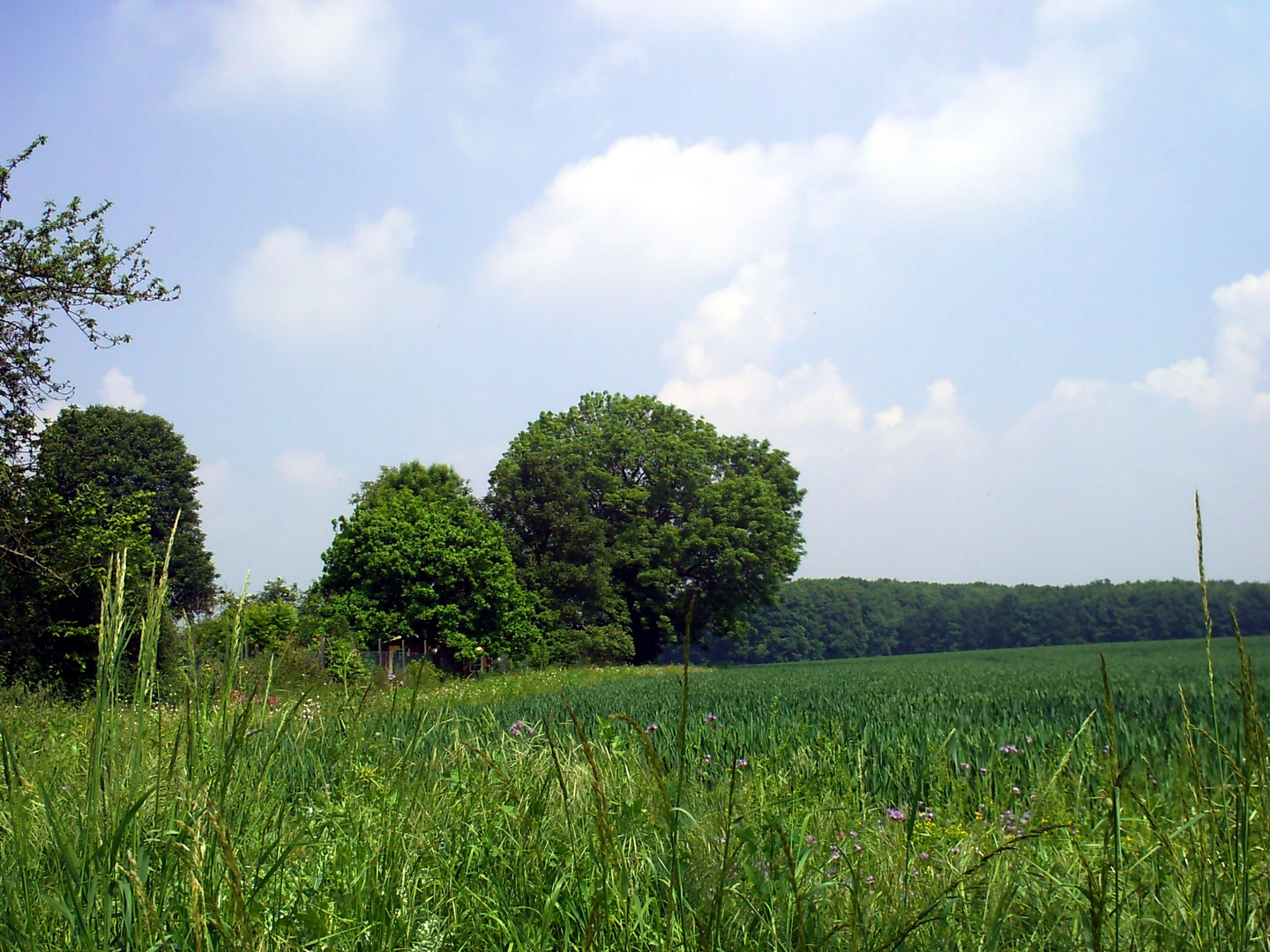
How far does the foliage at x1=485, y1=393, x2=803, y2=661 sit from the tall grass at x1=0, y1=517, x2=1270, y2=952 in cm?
2909

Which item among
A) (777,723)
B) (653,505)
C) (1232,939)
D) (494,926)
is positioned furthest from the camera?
(653,505)

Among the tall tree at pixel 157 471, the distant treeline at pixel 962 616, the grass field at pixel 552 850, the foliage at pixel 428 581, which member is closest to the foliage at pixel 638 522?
the foliage at pixel 428 581

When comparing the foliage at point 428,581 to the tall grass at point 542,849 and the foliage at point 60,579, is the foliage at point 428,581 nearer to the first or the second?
the foliage at point 60,579

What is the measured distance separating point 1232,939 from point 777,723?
567cm

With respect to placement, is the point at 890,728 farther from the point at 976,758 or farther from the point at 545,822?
the point at 545,822

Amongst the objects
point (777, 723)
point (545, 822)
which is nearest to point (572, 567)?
point (777, 723)

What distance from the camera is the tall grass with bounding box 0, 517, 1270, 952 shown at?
4.78ft

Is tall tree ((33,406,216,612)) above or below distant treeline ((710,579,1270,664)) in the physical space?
above

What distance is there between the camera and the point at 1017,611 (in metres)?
35.1

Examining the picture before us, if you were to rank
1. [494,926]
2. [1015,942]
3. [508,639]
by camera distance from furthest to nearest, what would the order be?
[508,639]
[494,926]
[1015,942]

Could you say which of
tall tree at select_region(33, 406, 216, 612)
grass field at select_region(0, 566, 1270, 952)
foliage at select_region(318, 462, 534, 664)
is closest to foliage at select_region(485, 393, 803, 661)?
foliage at select_region(318, 462, 534, 664)

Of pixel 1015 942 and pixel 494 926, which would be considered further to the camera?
pixel 494 926

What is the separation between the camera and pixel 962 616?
4884 centimetres

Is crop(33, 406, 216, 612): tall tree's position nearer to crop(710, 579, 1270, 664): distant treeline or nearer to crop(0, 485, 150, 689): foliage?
crop(0, 485, 150, 689): foliage
